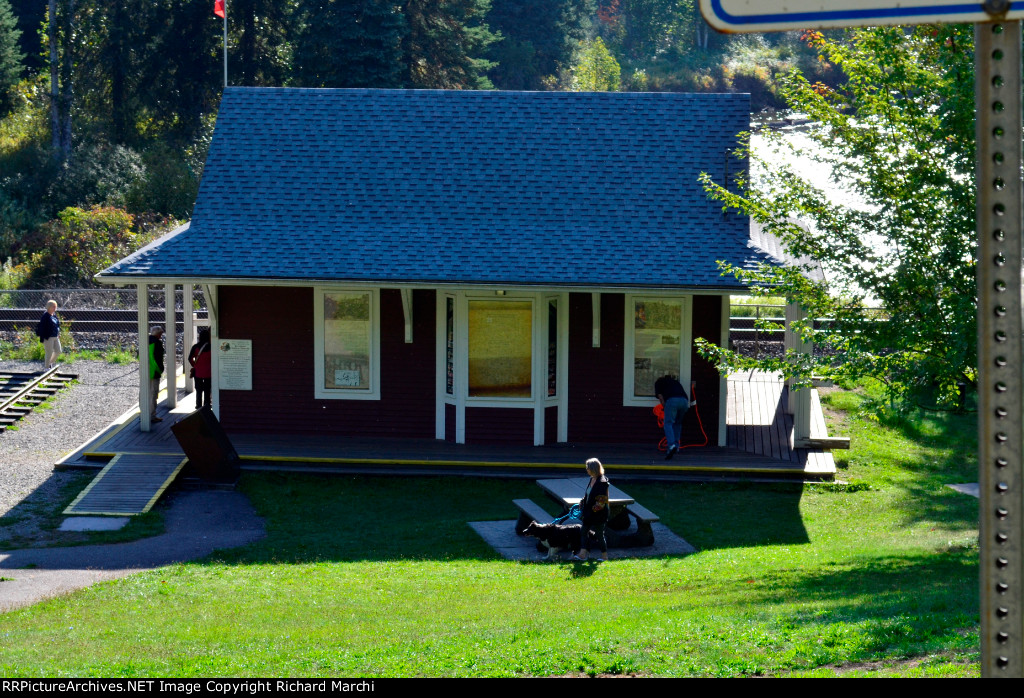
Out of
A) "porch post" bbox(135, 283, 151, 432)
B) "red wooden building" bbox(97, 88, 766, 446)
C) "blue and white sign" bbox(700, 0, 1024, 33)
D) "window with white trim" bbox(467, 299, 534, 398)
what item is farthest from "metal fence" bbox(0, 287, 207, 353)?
"blue and white sign" bbox(700, 0, 1024, 33)

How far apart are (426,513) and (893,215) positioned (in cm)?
757

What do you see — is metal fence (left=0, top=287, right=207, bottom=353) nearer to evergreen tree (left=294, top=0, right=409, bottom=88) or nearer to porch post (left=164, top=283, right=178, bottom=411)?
porch post (left=164, top=283, right=178, bottom=411)

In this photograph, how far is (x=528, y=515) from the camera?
13633 mm

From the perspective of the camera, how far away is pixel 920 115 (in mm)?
11227

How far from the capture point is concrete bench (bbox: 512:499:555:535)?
13430 mm

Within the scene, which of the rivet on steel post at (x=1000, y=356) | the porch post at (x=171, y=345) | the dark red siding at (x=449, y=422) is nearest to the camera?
the rivet on steel post at (x=1000, y=356)

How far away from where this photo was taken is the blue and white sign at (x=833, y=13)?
5.78 ft

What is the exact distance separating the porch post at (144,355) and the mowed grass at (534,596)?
2980 mm

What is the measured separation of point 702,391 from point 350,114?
8.16 metres

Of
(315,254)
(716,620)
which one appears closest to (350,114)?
(315,254)

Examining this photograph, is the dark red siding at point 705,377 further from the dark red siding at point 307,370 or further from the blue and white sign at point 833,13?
the blue and white sign at point 833,13

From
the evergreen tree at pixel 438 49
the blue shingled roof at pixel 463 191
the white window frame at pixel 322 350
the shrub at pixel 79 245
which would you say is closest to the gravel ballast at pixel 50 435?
the blue shingled roof at pixel 463 191

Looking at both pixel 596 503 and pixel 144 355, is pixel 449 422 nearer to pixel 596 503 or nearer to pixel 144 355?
pixel 144 355

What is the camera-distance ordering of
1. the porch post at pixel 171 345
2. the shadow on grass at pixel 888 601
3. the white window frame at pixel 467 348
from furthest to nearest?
the porch post at pixel 171 345
the white window frame at pixel 467 348
the shadow on grass at pixel 888 601
